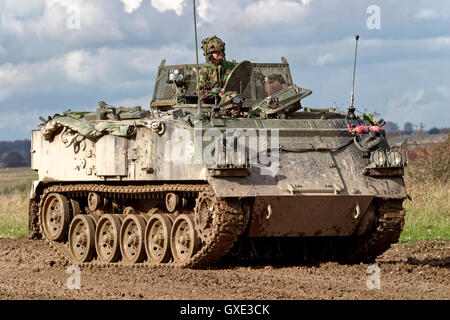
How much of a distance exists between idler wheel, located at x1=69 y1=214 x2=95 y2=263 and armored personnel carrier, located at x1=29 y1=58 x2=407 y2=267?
0.08 feet

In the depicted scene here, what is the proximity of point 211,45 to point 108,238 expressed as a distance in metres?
3.95

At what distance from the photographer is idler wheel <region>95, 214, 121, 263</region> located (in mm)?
17453

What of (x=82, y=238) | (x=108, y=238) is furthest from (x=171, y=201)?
(x=82, y=238)

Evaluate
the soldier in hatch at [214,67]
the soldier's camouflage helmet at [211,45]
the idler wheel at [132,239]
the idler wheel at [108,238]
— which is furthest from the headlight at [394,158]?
the idler wheel at [108,238]

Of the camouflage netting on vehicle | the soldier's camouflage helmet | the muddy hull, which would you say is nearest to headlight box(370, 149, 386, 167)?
the muddy hull

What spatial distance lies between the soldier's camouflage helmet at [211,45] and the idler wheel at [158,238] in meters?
3.60

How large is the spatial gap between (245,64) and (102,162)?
294cm

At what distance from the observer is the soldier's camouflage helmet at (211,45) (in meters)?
18.5

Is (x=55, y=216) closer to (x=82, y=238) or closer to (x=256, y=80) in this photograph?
(x=82, y=238)

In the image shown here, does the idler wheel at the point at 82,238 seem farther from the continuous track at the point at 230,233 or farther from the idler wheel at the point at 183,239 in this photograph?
the idler wheel at the point at 183,239

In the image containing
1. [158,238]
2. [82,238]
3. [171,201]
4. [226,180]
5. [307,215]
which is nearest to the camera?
[226,180]

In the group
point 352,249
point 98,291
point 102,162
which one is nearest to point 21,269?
point 102,162

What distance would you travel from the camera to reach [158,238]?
16.4m

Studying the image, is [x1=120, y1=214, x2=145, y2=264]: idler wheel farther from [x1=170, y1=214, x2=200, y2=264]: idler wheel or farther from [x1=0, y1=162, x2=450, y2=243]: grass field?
[x1=0, y1=162, x2=450, y2=243]: grass field
